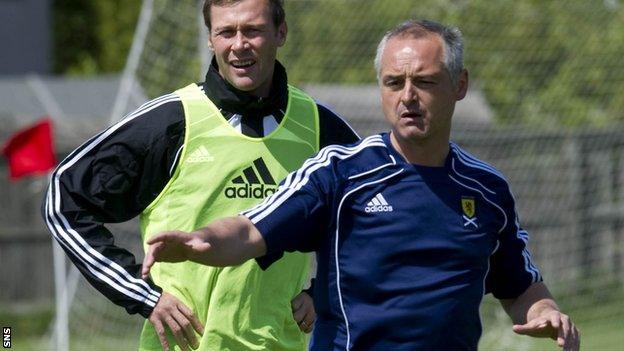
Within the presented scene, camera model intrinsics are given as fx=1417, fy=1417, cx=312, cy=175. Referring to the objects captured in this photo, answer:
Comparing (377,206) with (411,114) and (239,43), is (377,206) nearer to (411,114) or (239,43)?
(411,114)

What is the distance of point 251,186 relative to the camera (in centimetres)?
488

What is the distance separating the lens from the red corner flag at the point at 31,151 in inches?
428

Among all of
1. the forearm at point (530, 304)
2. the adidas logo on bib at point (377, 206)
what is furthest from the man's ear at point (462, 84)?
the forearm at point (530, 304)

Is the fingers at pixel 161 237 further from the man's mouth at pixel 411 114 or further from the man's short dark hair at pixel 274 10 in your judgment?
the man's short dark hair at pixel 274 10

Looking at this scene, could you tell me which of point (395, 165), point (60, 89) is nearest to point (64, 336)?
point (395, 165)

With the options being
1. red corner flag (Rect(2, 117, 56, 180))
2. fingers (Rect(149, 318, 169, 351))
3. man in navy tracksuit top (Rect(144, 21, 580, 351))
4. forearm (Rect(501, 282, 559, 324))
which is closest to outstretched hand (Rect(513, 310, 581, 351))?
man in navy tracksuit top (Rect(144, 21, 580, 351))

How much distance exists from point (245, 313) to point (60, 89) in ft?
49.0

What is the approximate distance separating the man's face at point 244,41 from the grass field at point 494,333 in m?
7.01

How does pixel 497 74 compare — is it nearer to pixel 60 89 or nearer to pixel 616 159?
pixel 616 159

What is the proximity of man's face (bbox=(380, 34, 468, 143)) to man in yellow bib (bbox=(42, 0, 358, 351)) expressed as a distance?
101 centimetres

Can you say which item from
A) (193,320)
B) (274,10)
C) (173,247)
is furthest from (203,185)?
(173,247)

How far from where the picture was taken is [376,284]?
153 inches

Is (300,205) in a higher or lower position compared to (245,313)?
higher

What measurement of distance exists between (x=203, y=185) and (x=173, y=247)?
4.47 feet
